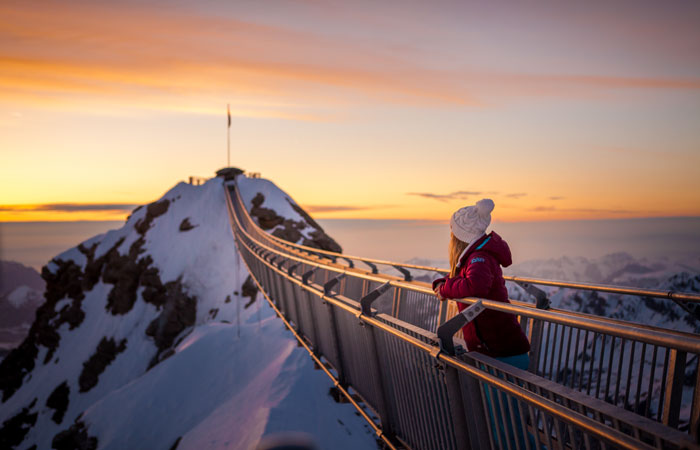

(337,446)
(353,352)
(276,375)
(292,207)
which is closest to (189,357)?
(276,375)

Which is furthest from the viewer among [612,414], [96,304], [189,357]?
[96,304]

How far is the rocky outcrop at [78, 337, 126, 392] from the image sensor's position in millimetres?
57906

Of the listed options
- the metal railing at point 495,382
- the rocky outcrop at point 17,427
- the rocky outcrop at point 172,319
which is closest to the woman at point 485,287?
the metal railing at point 495,382

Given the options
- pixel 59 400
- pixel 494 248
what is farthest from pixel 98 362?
pixel 494 248

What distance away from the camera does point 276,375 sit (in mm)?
13344

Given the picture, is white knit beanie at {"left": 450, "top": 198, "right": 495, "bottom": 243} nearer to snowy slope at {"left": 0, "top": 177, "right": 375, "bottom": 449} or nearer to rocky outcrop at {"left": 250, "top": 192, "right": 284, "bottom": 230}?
snowy slope at {"left": 0, "top": 177, "right": 375, "bottom": 449}

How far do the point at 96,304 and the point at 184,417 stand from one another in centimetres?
6169

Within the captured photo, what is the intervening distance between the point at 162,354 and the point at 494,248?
5278 centimetres

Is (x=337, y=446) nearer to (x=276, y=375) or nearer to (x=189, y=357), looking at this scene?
(x=276, y=375)

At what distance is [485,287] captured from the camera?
349cm

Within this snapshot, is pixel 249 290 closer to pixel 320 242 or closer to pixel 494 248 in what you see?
pixel 320 242

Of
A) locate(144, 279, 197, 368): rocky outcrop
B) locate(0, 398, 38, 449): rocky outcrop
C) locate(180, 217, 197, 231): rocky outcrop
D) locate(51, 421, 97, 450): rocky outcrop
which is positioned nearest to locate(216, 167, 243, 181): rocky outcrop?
locate(180, 217, 197, 231): rocky outcrop

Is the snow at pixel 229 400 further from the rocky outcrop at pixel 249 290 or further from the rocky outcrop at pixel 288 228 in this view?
the rocky outcrop at pixel 288 228

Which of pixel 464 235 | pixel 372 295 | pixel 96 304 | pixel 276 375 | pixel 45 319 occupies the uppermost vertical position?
pixel 464 235
